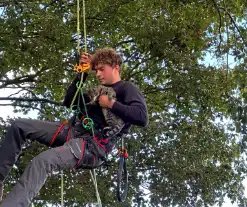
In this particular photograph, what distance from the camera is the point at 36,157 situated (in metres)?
2.71

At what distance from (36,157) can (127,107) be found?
1.99ft

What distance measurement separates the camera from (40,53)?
6.55 m

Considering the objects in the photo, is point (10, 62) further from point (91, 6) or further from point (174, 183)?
point (174, 183)

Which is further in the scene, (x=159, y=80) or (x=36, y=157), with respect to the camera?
(x=159, y=80)

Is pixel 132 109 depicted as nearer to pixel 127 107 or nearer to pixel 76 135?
pixel 127 107

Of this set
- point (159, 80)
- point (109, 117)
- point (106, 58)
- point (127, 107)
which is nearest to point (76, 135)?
point (109, 117)

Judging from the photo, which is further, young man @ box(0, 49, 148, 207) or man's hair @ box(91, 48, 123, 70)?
man's hair @ box(91, 48, 123, 70)

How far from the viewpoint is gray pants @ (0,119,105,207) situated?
257 cm

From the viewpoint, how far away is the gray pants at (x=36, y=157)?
101 inches

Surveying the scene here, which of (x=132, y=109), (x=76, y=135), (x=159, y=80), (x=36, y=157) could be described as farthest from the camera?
(x=159, y=80)

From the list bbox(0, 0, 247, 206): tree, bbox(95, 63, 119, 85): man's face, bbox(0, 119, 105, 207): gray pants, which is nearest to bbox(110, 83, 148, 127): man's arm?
bbox(95, 63, 119, 85): man's face

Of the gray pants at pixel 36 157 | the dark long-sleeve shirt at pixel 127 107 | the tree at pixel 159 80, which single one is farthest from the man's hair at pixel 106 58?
the tree at pixel 159 80

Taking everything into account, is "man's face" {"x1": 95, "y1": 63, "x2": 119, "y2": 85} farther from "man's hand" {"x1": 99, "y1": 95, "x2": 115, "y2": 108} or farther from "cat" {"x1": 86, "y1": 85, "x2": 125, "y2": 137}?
"man's hand" {"x1": 99, "y1": 95, "x2": 115, "y2": 108}

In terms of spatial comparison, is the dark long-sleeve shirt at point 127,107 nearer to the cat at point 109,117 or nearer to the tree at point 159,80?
the cat at point 109,117
